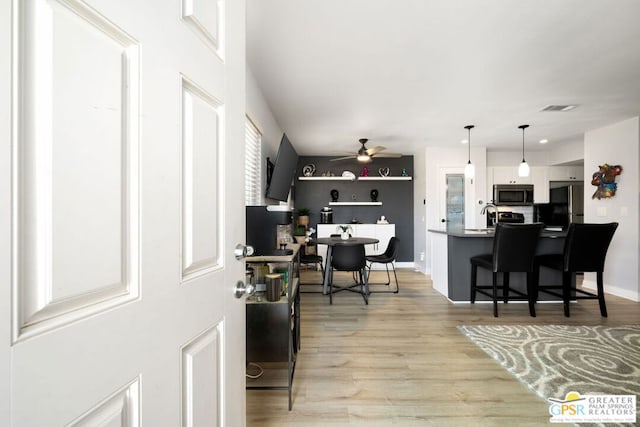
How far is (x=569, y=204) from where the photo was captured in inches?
219

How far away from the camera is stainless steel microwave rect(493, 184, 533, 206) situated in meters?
5.80

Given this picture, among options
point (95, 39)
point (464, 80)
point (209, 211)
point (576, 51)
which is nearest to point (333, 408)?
point (209, 211)

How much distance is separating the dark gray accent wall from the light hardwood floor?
309cm

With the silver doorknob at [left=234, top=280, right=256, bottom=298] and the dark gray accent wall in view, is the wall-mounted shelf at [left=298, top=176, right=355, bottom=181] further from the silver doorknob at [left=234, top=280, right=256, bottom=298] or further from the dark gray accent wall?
the silver doorknob at [left=234, top=280, right=256, bottom=298]

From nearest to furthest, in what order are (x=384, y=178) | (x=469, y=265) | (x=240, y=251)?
1. (x=240, y=251)
2. (x=469, y=265)
3. (x=384, y=178)

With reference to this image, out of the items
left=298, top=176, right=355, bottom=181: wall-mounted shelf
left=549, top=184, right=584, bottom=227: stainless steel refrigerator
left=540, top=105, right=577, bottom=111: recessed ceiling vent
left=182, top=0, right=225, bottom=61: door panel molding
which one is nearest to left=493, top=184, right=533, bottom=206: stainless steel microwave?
left=549, top=184, right=584, bottom=227: stainless steel refrigerator

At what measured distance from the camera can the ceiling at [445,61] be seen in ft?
6.27

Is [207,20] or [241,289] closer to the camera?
[207,20]

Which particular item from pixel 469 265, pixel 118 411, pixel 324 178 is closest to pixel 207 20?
pixel 118 411

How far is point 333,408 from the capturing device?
1.72 metres

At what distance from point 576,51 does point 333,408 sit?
3.26 m

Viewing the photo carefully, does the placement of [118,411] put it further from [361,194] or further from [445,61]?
[361,194]

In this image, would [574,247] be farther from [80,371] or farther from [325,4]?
[80,371]

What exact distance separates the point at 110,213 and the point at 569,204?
23.7 feet
